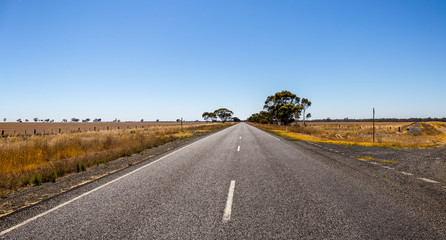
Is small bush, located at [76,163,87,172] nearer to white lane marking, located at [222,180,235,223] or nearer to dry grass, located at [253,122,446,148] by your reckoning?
white lane marking, located at [222,180,235,223]

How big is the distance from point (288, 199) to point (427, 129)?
33.2 metres

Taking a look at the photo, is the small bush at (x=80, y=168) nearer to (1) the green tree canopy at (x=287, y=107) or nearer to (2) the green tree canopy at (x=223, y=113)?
(1) the green tree canopy at (x=287, y=107)

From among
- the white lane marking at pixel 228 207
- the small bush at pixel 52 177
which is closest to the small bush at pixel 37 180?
the small bush at pixel 52 177

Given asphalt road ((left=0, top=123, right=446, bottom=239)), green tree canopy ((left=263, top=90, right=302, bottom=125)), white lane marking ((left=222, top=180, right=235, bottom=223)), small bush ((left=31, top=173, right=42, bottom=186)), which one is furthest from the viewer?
green tree canopy ((left=263, top=90, right=302, bottom=125))

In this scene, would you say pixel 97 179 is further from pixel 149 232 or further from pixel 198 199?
pixel 149 232

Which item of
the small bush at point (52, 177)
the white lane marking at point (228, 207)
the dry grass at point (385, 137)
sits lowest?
the small bush at point (52, 177)

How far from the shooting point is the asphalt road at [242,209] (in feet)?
10.3

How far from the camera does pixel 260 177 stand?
247 inches

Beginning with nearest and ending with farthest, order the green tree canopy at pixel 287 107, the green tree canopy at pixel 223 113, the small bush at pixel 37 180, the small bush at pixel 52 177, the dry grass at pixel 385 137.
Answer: the small bush at pixel 37 180 < the small bush at pixel 52 177 < the dry grass at pixel 385 137 < the green tree canopy at pixel 287 107 < the green tree canopy at pixel 223 113

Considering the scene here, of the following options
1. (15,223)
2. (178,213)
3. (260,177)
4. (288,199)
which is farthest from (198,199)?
(15,223)

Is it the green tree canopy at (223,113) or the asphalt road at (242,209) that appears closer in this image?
the asphalt road at (242,209)

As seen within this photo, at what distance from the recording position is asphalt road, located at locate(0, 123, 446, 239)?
3137 millimetres

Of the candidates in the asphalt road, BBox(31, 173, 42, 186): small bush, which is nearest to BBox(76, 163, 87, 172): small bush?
BBox(31, 173, 42, 186): small bush

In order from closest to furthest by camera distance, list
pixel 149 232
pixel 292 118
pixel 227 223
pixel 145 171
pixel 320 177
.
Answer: pixel 149 232
pixel 227 223
pixel 320 177
pixel 145 171
pixel 292 118
